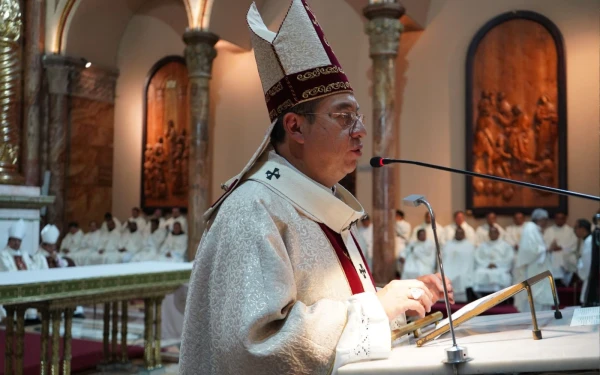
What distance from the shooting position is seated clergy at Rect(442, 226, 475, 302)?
9.96 metres

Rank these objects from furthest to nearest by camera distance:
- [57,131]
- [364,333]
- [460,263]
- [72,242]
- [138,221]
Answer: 1. [138,221]
2. [57,131]
3. [72,242]
4. [460,263]
5. [364,333]

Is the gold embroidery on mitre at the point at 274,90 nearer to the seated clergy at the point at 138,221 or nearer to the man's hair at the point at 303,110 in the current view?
the man's hair at the point at 303,110

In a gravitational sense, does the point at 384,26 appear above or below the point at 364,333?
above

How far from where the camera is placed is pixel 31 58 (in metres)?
9.50

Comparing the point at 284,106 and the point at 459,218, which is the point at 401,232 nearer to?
the point at 459,218

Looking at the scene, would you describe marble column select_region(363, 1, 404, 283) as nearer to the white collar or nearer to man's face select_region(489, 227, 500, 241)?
man's face select_region(489, 227, 500, 241)

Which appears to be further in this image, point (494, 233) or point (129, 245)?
point (129, 245)

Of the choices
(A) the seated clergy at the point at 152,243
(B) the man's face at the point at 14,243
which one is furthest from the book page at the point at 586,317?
(A) the seated clergy at the point at 152,243

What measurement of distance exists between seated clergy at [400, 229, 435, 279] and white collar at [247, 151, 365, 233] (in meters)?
8.40

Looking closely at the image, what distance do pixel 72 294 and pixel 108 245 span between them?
913 cm

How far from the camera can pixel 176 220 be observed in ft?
44.8

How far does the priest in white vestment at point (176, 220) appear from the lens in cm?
1342

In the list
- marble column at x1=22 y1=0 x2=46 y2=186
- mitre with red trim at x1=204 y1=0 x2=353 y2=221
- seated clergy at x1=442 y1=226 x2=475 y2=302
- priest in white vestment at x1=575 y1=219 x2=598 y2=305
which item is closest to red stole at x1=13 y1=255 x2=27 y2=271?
marble column at x1=22 y1=0 x2=46 y2=186

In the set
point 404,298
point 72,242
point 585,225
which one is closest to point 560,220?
point 585,225
